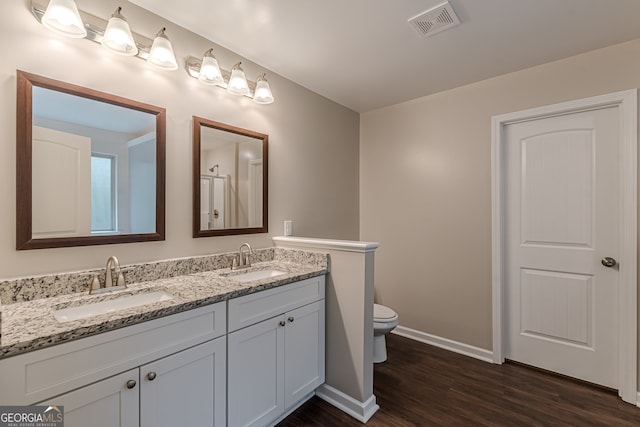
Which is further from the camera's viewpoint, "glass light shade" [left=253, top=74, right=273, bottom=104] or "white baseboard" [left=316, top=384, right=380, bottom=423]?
"glass light shade" [left=253, top=74, right=273, bottom=104]

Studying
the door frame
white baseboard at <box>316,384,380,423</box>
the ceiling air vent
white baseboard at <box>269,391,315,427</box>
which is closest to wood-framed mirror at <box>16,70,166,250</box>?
white baseboard at <box>269,391,315,427</box>

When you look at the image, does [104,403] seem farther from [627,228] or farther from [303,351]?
[627,228]

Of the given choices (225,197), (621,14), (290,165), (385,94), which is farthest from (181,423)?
(621,14)

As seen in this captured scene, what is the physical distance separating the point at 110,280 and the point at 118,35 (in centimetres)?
119

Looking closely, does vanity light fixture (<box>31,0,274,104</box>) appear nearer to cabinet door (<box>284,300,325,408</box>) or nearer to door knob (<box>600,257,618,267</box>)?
cabinet door (<box>284,300,325,408</box>)

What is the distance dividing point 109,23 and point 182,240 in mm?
1158

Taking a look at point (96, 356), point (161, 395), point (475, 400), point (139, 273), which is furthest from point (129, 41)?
point (475, 400)

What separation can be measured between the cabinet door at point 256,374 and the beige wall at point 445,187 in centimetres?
169

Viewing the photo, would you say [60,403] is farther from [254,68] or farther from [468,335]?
[468,335]

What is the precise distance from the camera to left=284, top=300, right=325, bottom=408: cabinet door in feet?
5.54

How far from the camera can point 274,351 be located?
5.27 feet

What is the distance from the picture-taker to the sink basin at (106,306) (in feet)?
3.92

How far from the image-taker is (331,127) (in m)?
2.88

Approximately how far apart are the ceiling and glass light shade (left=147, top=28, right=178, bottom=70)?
0.20 metres
